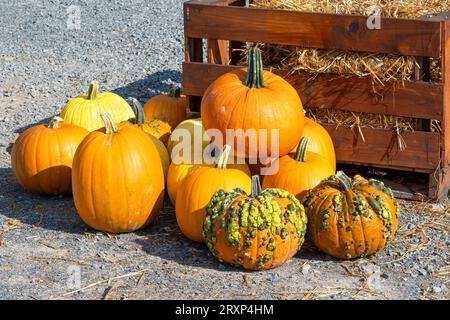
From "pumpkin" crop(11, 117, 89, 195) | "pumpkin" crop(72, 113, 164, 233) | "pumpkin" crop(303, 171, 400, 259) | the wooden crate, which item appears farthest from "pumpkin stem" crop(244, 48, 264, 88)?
"pumpkin" crop(11, 117, 89, 195)

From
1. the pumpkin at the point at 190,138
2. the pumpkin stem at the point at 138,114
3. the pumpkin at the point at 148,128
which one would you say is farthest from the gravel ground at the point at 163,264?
the pumpkin stem at the point at 138,114

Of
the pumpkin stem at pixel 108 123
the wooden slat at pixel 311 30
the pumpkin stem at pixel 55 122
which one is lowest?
the pumpkin stem at pixel 55 122

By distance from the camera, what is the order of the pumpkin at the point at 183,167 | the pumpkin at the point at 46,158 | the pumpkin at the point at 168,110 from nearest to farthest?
the pumpkin at the point at 183,167, the pumpkin at the point at 46,158, the pumpkin at the point at 168,110

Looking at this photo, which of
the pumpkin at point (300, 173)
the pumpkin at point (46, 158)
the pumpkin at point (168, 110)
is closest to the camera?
the pumpkin at point (300, 173)

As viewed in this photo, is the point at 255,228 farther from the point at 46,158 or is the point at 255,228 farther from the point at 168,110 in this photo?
the point at 168,110

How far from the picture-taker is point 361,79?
5.75 meters

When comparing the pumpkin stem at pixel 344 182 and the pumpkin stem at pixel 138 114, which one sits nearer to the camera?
the pumpkin stem at pixel 344 182

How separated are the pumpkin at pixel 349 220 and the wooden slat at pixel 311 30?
1093mm

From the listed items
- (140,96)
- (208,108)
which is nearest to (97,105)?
(208,108)

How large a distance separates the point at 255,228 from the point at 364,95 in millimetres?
1555

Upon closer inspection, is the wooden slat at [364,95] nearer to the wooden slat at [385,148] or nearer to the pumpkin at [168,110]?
the wooden slat at [385,148]

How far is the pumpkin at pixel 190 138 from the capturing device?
222 inches

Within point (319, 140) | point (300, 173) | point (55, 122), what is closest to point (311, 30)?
point (319, 140)

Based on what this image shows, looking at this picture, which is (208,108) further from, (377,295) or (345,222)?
(377,295)
